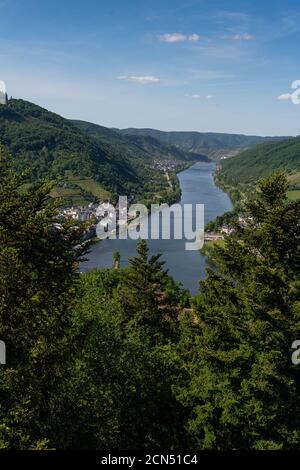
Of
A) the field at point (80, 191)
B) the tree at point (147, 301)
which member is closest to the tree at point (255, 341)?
the tree at point (147, 301)

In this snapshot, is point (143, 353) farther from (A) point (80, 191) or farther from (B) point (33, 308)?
(A) point (80, 191)

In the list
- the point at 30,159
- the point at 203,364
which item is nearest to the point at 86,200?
the point at 30,159

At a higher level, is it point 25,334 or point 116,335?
point 25,334

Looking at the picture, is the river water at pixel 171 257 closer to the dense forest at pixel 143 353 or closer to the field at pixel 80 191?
the field at pixel 80 191

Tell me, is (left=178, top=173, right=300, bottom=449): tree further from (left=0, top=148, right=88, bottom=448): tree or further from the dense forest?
(left=0, top=148, right=88, bottom=448): tree

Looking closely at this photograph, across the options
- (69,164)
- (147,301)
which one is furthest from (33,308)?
(69,164)
